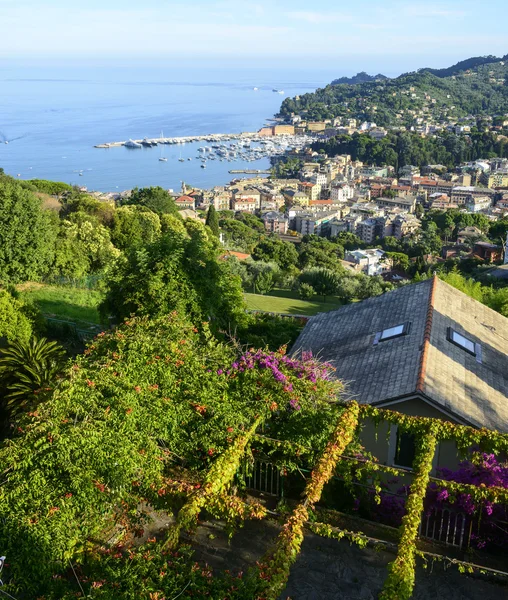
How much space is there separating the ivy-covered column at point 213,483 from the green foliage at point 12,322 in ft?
19.7

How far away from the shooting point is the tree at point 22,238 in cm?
1559

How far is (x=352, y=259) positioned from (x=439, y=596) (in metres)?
64.9

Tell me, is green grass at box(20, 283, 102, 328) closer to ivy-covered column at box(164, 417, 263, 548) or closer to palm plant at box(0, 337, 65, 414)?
palm plant at box(0, 337, 65, 414)

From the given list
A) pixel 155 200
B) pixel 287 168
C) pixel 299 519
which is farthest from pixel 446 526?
pixel 287 168

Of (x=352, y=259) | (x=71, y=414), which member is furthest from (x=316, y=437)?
(x=352, y=259)

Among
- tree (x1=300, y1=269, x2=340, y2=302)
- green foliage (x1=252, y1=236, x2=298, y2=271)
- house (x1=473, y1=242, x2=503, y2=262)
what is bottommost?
house (x1=473, y1=242, x2=503, y2=262)

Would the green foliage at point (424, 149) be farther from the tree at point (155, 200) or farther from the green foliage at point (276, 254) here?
the tree at point (155, 200)

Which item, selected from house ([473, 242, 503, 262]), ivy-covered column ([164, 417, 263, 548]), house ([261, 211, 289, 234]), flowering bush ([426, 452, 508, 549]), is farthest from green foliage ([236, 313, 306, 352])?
house ([261, 211, 289, 234])

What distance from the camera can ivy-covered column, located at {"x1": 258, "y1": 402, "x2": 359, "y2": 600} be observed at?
14.4ft

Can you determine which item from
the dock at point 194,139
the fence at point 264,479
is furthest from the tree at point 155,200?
the dock at point 194,139

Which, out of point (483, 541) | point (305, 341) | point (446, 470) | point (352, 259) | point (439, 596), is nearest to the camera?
point (439, 596)

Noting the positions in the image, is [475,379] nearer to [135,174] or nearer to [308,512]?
[308,512]

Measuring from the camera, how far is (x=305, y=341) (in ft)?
37.7

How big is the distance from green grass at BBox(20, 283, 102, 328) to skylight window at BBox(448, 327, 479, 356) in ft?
25.3
